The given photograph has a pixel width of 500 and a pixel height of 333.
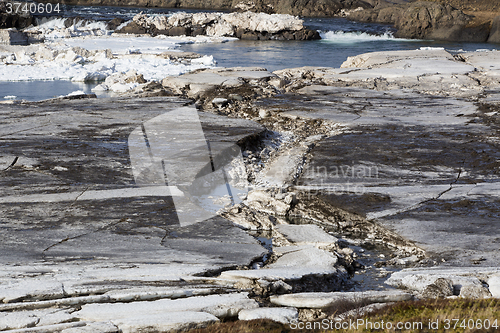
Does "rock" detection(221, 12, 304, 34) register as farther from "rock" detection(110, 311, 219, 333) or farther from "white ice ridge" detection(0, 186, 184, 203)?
"rock" detection(110, 311, 219, 333)

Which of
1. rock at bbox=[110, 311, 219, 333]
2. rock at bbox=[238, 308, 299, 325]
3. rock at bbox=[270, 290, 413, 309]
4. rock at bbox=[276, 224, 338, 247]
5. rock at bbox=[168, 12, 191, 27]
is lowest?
rock at bbox=[276, 224, 338, 247]

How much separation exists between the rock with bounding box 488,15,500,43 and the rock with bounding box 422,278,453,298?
3216 centimetres

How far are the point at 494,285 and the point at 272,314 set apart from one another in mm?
1822

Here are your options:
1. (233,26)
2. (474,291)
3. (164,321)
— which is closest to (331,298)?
(474,291)

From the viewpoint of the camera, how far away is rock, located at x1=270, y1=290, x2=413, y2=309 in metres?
3.61

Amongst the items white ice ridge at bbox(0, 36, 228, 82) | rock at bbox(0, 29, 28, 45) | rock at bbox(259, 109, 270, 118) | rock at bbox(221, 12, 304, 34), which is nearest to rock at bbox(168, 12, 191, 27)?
rock at bbox(221, 12, 304, 34)

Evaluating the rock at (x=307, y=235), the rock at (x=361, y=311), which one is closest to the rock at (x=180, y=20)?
the rock at (x=307, y=235)

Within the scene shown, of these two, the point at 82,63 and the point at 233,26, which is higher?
the point at 233,26

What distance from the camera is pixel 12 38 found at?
79.6ft

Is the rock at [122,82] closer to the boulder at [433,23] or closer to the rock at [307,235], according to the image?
the rock at [307,235]

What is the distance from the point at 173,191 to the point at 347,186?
2270mm

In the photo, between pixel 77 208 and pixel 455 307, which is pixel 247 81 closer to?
pixel 77 208

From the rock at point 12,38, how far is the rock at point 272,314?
24.5 metres

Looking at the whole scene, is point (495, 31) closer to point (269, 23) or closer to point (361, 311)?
point (269, 23)
